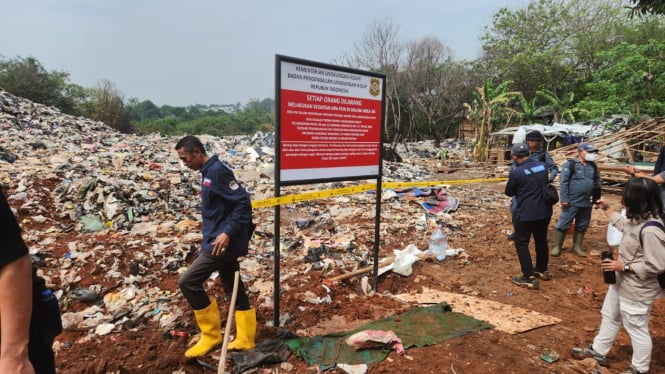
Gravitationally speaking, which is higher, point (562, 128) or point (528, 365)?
point (562, 128)

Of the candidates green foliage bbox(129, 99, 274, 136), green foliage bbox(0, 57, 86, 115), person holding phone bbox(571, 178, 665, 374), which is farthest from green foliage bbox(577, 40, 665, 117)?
green foliage bbox(0, 57, 86, 115)

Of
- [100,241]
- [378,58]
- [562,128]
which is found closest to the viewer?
[100,241]

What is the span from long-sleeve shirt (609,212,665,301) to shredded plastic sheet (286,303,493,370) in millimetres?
1141

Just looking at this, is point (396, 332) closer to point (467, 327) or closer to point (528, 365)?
point (467, 327)

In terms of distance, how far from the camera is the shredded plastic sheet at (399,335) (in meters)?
2.77

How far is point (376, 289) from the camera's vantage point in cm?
429

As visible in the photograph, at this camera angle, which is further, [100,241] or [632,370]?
[100,241]

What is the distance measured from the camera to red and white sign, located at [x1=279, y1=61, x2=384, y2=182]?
126 inches

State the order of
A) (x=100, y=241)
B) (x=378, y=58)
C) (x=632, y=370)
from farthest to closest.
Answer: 1. (x=378, y=58)
2. (x=100, y=241)
3. (x=632, y=370)

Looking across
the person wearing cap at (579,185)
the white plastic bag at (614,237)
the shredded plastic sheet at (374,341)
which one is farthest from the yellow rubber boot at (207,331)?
the person wearing cap at (579,185)

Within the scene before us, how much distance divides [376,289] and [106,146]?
12.5 metres

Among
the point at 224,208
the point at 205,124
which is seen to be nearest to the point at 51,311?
the point at 224,208

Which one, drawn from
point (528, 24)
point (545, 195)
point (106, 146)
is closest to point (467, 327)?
point (545, 195)

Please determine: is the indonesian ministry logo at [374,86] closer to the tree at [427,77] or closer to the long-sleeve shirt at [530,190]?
the long-sleeve shirt at [530,190]
